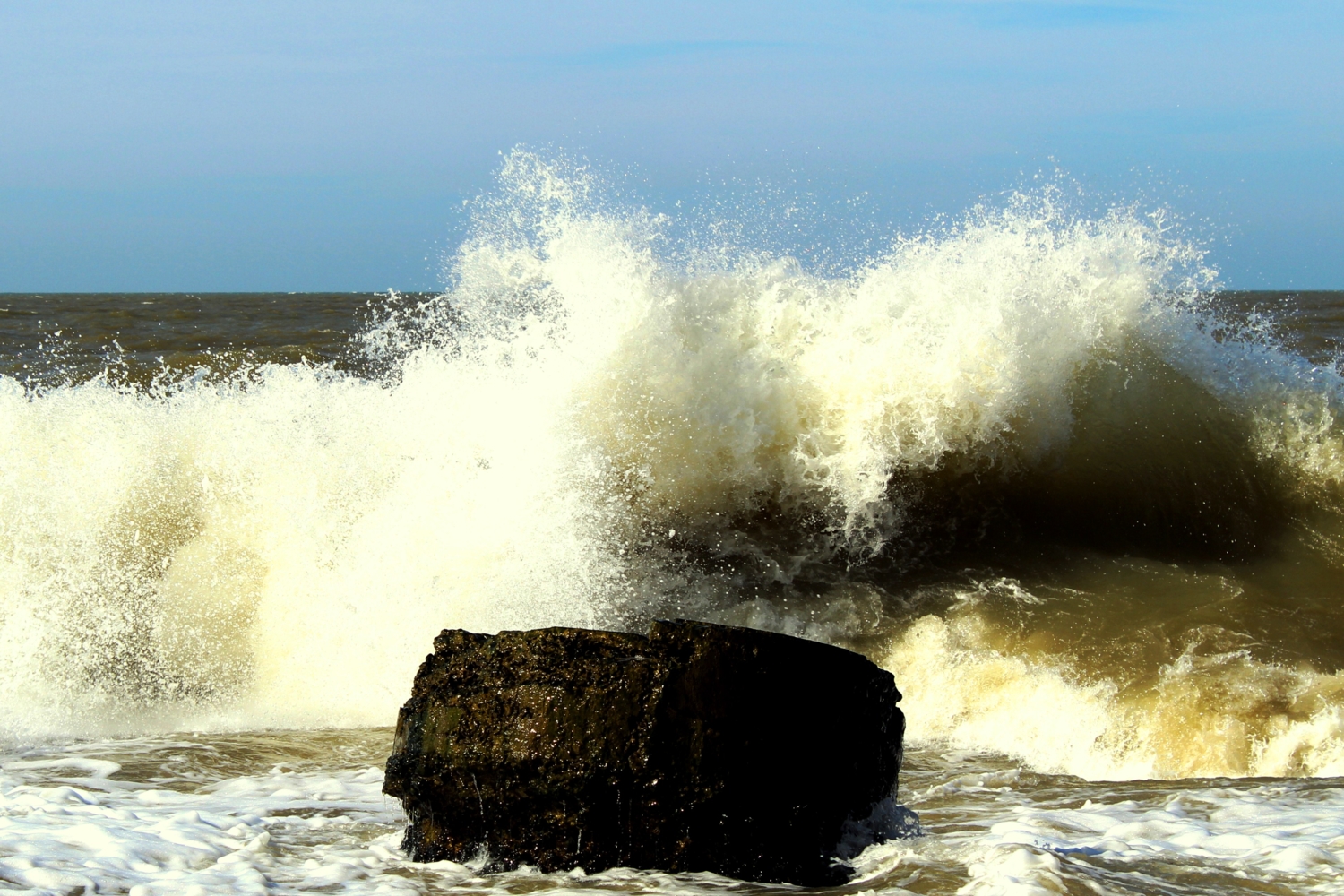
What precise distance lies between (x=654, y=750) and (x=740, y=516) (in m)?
3.57

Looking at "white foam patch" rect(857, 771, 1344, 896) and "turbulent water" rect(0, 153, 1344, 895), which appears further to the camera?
"turbulent water" rect(0, 153, 1344, 895)

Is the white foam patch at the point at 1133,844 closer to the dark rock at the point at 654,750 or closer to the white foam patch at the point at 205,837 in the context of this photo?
the dark rock at the point at 654,750

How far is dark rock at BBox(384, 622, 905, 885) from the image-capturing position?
272 centimetres

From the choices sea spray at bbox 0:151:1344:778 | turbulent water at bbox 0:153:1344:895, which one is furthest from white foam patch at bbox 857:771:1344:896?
sea spray at bbox 0:151:1344:778

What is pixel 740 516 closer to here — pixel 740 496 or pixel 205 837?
pixel 740 496

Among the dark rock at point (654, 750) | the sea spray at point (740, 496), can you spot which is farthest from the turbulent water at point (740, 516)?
the dark rock at point (654, 750)

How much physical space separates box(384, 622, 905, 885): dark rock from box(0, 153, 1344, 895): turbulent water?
1.00m

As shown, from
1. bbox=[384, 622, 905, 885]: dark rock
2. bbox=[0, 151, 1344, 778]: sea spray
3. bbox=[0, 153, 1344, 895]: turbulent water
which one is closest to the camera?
bbox=[384, 622, 905, 885]: dark rock

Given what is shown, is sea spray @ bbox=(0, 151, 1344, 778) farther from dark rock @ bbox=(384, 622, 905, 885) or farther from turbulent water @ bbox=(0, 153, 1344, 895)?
dark rock @ bbox=(384, 622, 905, 885)

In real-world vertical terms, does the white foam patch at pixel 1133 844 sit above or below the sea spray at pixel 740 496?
below

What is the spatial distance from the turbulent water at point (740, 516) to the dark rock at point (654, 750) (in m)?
1.00

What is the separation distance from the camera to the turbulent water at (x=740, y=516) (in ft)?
15.4

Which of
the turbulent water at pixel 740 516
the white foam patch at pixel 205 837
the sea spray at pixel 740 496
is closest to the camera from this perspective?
the white foam patch at pixel 205 837

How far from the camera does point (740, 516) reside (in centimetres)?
624
